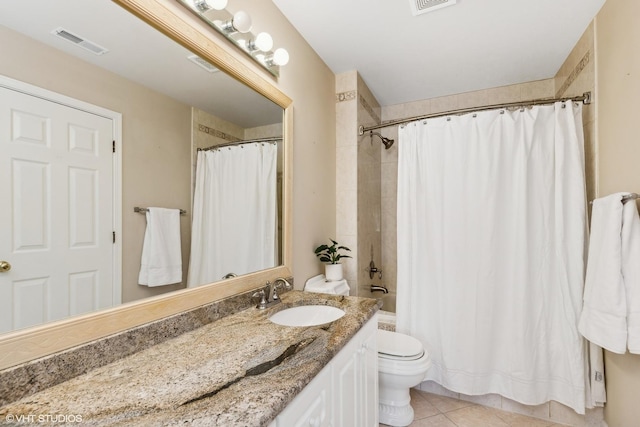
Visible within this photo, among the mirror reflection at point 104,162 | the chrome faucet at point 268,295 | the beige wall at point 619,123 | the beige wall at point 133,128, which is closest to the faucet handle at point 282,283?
the chrome faucet at point 268,295

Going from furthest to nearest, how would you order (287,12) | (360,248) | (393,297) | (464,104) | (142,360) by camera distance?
(393,297) → (464,104) → (360,248) → (287,12) → (142,360)

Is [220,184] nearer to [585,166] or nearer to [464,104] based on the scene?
[585,166]

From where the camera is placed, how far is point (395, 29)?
6.09 feet

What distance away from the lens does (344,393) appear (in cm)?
108

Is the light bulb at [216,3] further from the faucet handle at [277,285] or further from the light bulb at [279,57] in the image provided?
the faucet handle at [277,285]

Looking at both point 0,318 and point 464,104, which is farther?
point 464,104

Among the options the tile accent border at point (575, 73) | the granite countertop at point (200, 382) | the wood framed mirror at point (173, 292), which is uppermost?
the tile accent border at point (575, 73)

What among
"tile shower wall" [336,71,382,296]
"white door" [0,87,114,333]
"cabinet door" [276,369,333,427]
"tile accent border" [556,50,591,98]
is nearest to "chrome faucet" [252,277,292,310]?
"cabinet door" [276,369,333,427]

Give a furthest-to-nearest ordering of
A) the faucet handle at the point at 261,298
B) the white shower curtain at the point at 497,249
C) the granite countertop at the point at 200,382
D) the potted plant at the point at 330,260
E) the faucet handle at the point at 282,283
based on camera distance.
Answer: the potted plant at the point at 330,260
the white shower curtain at the point at 497,249
the faucet handle at the point at 282,283
the faucet handle at the point at 261,298
the granite countertop at the point at 200,382

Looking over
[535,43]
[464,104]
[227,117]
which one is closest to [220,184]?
[227,117]

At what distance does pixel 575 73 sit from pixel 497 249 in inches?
53.8

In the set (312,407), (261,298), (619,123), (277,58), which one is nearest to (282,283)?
(261,298)

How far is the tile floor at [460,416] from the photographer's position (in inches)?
71.1

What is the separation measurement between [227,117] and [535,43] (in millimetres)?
2159
